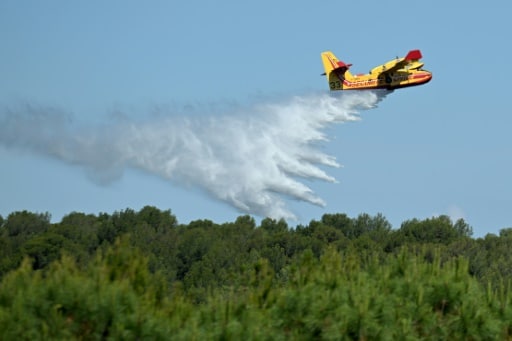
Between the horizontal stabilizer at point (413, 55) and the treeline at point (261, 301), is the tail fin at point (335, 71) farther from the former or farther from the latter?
the treeline at point (261, 301)

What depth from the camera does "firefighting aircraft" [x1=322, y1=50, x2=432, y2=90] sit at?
43.0 meters

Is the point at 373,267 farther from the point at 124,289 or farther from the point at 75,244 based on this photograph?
the point at 75,244

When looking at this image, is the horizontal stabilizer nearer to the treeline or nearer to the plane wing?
the plane wing

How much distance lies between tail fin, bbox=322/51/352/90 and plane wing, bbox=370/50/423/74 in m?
1.23

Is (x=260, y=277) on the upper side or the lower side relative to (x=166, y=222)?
lower

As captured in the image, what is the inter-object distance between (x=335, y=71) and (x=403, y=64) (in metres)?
2.99

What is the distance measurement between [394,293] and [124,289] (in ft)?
13.7

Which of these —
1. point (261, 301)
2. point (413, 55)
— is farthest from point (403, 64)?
point (261, 301)

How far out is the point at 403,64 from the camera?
43.1 meters

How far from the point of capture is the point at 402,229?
3127 inches

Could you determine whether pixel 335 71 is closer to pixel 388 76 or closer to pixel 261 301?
pixel 388 76

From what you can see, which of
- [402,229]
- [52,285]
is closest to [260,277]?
[52,285]

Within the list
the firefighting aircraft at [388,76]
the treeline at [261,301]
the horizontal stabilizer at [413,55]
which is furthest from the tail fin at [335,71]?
the treeline at [261,301]

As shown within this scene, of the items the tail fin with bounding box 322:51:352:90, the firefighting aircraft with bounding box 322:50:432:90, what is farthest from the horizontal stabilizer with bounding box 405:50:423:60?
the tail fin with bounding box 322:51:352:90
